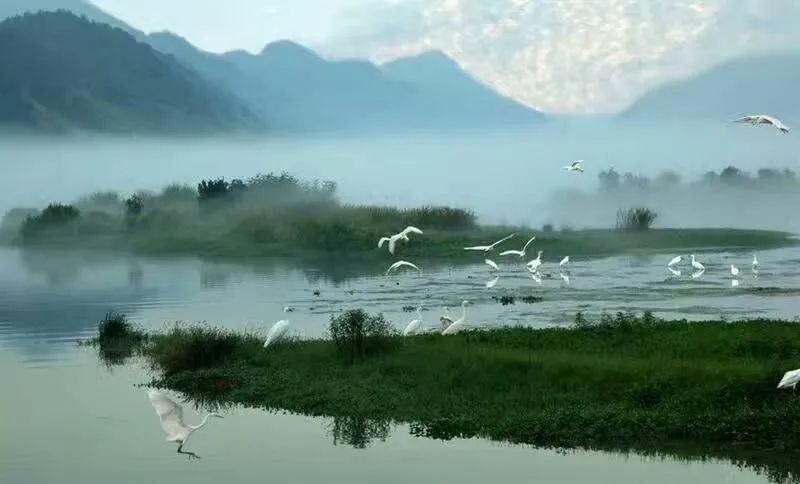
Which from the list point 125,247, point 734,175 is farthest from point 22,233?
point 734,175

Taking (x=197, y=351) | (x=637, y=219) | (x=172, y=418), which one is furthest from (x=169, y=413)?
(x=637, y=219)

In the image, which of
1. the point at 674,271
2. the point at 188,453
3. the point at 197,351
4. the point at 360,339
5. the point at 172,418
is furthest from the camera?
the point at 674,271

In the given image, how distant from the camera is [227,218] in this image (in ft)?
250

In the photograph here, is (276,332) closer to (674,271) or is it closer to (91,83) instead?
(674,271)

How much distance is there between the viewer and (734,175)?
341 feet

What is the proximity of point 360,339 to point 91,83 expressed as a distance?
13846 centimetres

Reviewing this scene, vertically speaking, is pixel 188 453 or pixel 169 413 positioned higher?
pixel 169 413

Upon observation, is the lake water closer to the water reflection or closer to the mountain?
the water reflection

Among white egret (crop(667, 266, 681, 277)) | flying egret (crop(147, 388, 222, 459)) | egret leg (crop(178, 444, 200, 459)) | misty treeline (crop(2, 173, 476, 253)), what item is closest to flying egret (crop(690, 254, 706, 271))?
white egret (crop(667, 266, 681, 277))

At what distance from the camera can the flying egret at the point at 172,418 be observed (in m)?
18.4

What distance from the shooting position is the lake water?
58.2 feet

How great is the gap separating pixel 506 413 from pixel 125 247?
6136 centimetres

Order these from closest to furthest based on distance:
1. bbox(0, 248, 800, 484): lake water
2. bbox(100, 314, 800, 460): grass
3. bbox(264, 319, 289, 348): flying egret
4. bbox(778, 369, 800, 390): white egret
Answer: bbox(778, 369, 800, 390): white egret → bbox(0, 248, 800, 484): lake water → bbox(100, 314, 800, 460): grass → bbox(264, 319, 289, 348): flying egret

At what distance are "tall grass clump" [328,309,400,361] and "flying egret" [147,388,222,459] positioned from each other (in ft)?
15.8
